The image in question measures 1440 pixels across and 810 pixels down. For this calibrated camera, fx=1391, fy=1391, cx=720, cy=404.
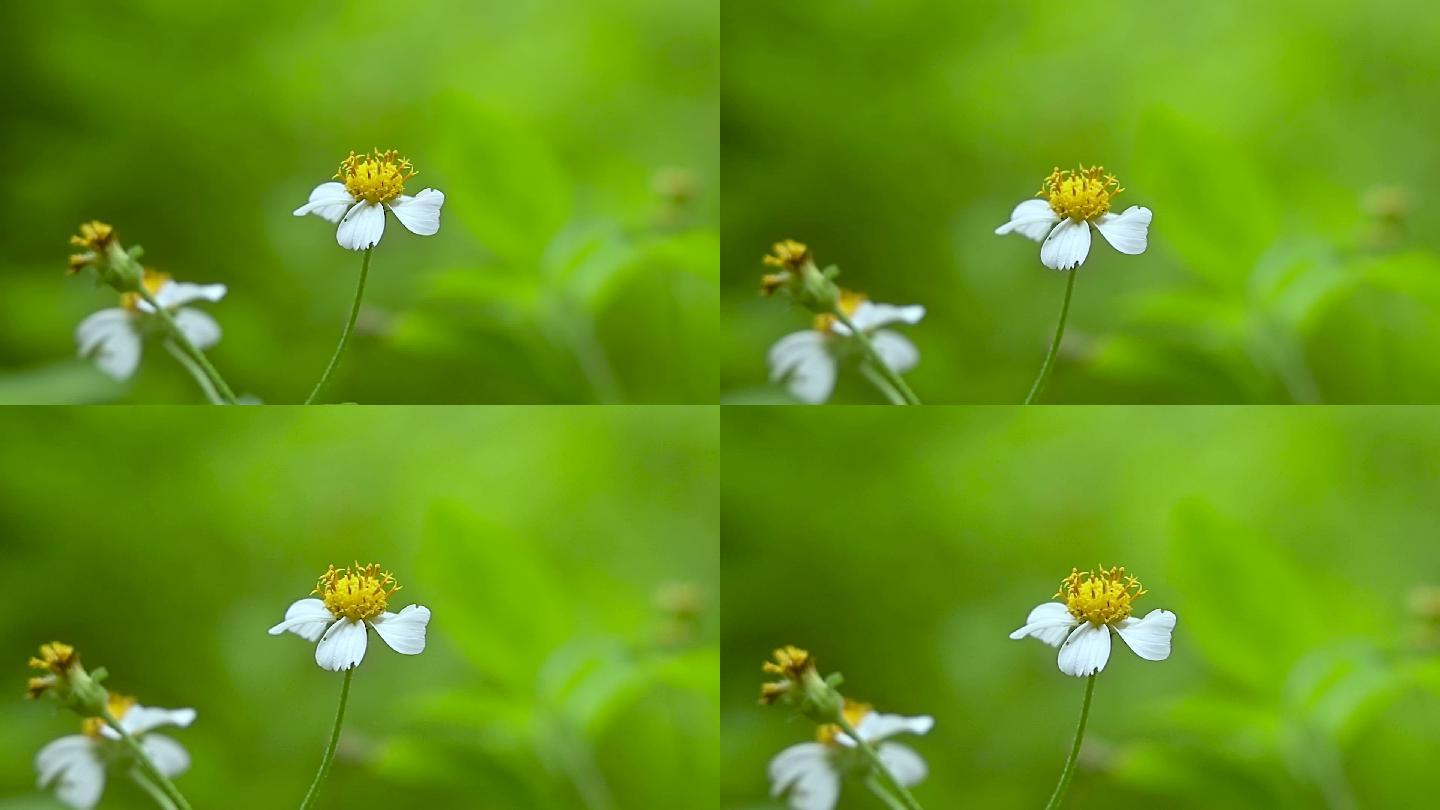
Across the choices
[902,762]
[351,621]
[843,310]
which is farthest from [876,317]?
[351,621]

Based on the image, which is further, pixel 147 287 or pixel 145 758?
pixel 147 287

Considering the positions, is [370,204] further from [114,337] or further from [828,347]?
[828,347]

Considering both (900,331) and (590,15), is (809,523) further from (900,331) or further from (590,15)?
(590,15)

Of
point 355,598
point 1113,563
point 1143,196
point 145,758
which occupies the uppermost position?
point 1143,196

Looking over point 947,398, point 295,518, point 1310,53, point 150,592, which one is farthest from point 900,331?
point 150,592

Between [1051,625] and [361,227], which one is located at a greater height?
[361,227]

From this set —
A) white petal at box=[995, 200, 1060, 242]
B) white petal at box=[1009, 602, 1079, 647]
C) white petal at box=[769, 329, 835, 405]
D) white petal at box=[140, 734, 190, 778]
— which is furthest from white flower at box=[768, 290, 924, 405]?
white petal at box=[140, 734, 190, 778]

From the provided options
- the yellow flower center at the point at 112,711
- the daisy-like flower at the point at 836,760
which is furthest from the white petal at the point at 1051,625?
the yellow flower center at the point at 112,711
